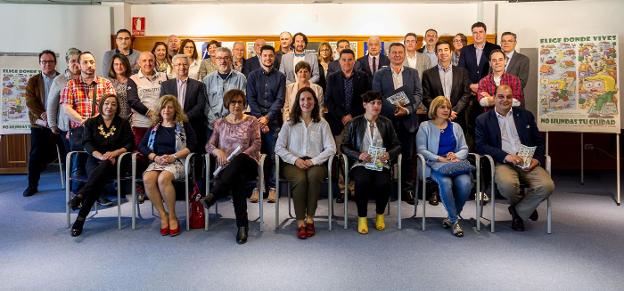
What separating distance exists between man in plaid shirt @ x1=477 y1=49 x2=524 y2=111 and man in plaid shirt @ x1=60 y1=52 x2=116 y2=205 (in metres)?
3.55

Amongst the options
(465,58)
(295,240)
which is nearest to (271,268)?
(295,240)

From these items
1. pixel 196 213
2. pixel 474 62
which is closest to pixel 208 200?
pixel 196 213

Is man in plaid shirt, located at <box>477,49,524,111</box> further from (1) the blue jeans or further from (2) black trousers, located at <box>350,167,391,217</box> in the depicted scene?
(2) black trousers, located at <box>350,167,391,217</box>

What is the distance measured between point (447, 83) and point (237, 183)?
2476mm

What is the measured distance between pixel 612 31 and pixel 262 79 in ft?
16.6

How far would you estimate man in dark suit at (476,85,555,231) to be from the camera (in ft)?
13.2

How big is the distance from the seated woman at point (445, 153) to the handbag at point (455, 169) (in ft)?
0.07

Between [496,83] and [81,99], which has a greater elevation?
[496,83]

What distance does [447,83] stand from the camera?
16.8ft

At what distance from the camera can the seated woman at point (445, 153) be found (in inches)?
157

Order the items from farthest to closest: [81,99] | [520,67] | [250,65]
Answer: [250,65], [520,67], [81,99]

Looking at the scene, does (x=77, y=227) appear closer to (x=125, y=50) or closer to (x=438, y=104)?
(x=125, y=50)

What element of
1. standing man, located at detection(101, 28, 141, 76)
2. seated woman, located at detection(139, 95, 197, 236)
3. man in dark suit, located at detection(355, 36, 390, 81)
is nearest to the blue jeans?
man in dark suit, located at detection(355, 36, 390, 81)

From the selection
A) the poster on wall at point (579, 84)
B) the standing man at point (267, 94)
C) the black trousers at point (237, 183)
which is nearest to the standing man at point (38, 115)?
the standing man at point (267, 94)
